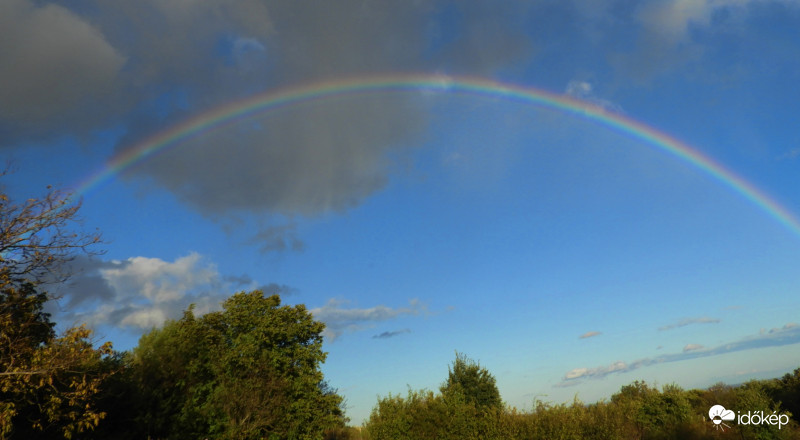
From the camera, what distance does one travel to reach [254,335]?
37500 millimetres

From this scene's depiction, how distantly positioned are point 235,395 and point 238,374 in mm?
2483

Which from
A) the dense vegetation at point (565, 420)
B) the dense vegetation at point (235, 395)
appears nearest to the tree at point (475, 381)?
the dense vegetation at point (235, 395)

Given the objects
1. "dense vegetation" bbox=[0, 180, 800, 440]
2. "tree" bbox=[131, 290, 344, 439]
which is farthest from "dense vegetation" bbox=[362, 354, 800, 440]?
"tree" bbox=[131, 290, 344, 439]

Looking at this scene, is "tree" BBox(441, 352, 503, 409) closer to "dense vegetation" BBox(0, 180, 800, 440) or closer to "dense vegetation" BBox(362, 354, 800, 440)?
"dense vegetation" BBox(0, 180, 800, 440)

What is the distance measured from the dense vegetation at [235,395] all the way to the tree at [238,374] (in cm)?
9

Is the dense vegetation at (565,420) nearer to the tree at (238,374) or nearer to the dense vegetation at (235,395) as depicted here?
the dense vegetation at (235,395)

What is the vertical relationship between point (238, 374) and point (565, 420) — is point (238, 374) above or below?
above

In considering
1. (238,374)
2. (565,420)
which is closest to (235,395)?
(238,374)

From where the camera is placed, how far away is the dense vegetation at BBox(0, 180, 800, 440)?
11469mm

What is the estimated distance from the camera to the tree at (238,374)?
3108 cm

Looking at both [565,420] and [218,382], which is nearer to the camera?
[565,420]

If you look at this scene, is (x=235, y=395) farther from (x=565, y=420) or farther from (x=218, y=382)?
(x=565, y=420)

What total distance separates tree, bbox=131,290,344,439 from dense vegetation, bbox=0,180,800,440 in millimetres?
89

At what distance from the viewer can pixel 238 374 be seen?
3416 cm
